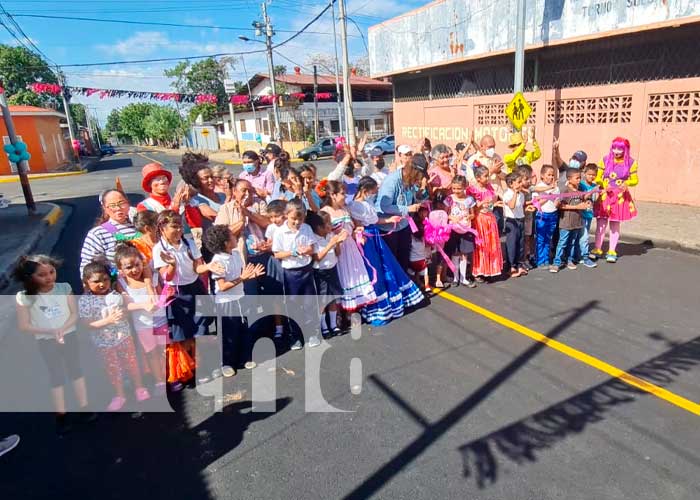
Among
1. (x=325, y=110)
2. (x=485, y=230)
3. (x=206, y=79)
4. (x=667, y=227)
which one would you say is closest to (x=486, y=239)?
(x=485, y=230)

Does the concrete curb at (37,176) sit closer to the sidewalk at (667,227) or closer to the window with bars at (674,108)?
the sidewalk at (667,227)

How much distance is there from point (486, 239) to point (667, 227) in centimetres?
401

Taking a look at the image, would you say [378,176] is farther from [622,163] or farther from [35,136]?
[35,136]

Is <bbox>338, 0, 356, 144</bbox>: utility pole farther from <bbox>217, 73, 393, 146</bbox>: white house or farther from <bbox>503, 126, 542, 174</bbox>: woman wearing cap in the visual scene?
<bbox>217, 73, 393, 146</bbox>: white house

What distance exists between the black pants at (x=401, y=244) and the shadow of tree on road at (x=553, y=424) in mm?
2393

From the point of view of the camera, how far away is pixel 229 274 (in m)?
3.67

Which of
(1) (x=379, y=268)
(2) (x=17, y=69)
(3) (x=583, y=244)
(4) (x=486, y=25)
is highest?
(2) (x=17, y=69)

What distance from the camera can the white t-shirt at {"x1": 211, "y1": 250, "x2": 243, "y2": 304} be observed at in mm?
3625

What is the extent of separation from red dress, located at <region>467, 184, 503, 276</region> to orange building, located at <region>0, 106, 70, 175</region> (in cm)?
2764

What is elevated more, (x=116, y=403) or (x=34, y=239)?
(x=34, y=239)

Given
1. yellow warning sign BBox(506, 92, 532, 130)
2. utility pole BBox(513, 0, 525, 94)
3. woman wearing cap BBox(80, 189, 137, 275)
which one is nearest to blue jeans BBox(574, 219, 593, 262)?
yellow warning sign BBox(506, 92, 532, 130)

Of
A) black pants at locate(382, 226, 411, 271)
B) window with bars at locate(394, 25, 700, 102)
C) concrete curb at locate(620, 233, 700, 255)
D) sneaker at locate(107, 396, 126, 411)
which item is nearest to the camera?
sneaker at locate(107, 396, 126, 411)

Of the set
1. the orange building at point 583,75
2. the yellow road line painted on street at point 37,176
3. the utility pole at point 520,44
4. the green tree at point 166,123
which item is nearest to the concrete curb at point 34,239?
the utility pole at point 520,44

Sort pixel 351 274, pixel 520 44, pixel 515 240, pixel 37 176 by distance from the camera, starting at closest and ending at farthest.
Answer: pixel 351 274 → pixel 515 240 → pixel 520 44 → pixel 37 176
